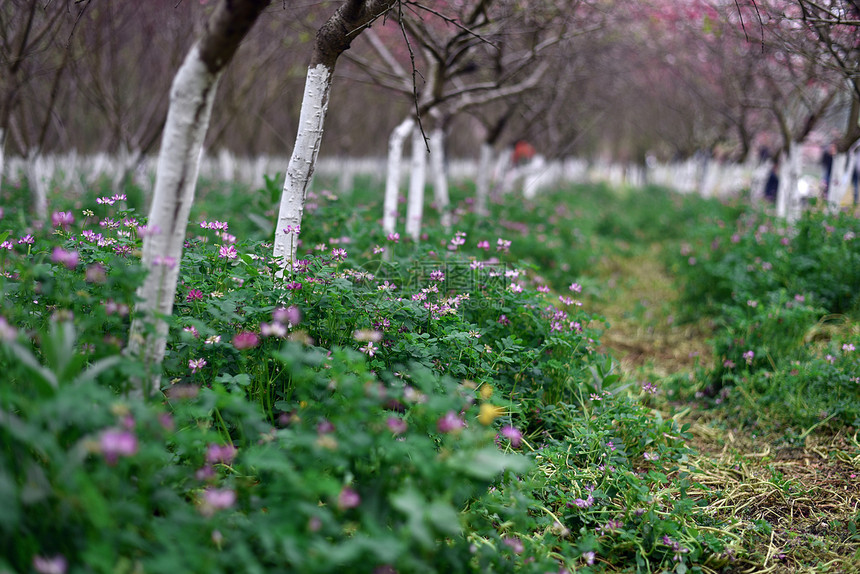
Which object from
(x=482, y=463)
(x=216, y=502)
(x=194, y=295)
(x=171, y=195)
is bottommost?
(x=216, y=502)

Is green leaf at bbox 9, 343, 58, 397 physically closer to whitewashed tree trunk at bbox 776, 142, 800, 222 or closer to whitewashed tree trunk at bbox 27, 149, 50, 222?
whitewashed tree trunk at bbox 27, 149, 50, 222

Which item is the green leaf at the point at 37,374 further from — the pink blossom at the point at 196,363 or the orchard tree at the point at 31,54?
the orchard tree at the point at 31,54

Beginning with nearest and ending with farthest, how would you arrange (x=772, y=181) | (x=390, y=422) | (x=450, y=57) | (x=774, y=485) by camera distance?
(x=390, y=422), (x=774, y=485), (x=450, y=57), (x=772, y=181)

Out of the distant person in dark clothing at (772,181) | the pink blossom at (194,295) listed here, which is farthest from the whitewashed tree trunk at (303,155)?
Answer: the distant person in dark clothing at (772,181)

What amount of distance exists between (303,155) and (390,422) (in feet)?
6.82

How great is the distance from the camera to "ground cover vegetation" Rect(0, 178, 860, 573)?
1600 mm

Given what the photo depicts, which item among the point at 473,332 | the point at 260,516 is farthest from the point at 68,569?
the point at 473,332

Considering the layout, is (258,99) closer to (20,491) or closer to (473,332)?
(473,332)

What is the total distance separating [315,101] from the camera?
3.28 m

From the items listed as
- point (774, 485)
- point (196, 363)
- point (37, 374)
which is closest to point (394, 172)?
point (196, 363)

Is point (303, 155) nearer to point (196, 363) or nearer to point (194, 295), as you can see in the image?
point (194, 295)

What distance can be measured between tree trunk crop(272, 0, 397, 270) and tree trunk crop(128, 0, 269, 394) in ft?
2.81

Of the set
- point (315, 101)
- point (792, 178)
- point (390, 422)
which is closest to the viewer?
point (390, 422)

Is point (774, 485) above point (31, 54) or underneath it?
underneath
